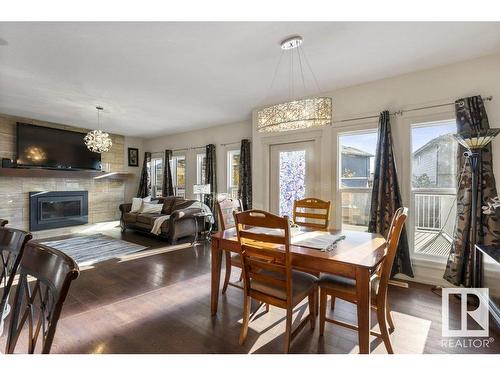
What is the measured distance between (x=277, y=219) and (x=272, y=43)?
1.80 metres

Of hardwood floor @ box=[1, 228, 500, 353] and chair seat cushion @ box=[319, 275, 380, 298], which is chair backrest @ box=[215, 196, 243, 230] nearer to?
hardwood floor @ box=[1, 228, 500, 353]

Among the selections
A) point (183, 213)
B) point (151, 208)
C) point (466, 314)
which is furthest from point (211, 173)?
point (466, 314)

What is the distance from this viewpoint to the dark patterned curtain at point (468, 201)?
2.58 m

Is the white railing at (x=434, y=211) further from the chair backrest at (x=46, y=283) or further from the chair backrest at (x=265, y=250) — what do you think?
the chair backrest at (x=46, y=283)

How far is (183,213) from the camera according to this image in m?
4.86

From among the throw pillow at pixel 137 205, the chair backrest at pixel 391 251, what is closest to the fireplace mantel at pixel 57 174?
the throw pillow at pixel 137 205

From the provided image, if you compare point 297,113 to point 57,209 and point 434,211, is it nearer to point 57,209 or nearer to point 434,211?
point 434,211

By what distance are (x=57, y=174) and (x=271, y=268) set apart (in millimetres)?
6028

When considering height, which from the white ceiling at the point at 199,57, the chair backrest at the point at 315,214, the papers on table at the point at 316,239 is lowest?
the papers on table at the point at 316,239

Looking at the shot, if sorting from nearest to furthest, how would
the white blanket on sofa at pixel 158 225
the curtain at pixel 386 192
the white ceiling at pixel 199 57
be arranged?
the white ceiling at pixel 199 57 < the curtain at pixel 386 192 < the white blanket on sofa at pixel 158 225

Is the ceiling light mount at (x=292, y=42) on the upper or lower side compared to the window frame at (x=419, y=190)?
upper

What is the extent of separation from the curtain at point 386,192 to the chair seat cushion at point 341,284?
1.39 meters
